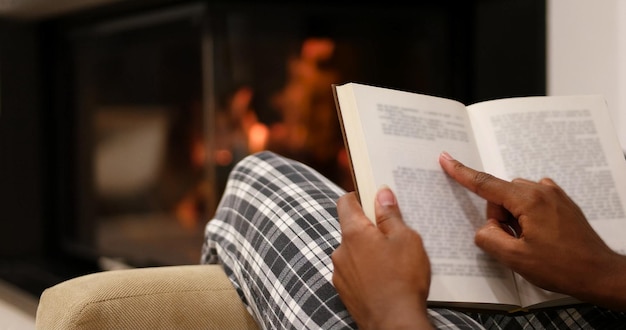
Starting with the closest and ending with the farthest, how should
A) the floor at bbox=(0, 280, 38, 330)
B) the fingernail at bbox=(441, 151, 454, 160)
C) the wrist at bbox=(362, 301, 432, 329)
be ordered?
the wrist at bbox=(362, 301, 432, 329)
the fingernail at bbox=(441, 151, 454, 160)
the floor at bbox=(0, 280, 38, 330)

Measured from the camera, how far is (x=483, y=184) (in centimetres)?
79

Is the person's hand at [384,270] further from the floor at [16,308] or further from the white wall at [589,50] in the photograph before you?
the floor at [16,308]

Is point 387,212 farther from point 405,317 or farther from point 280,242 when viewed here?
point 280,242

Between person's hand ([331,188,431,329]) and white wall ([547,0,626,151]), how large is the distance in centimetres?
91

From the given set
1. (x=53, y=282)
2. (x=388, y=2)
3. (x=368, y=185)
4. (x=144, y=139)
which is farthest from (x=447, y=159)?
(x=53, y=282)

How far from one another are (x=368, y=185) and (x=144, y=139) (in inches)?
74.9

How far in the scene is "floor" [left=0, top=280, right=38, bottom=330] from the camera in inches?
83.7

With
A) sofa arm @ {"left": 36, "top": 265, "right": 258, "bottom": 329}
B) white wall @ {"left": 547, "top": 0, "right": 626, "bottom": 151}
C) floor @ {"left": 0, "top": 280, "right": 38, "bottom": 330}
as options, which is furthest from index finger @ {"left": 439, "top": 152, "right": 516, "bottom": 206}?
floor @ {"left": 0, "top": 280, "right": 38, "bottom": 330}

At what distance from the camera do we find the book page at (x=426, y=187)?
0.77 metres

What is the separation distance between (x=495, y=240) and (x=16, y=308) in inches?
74.0

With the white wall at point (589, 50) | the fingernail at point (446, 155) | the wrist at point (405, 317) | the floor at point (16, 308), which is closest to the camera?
the wrist at point (405, 317)

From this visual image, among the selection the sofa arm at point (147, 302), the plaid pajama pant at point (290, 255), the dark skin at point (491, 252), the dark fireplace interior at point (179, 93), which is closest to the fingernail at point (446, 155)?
the dark skin at point (491, 252)

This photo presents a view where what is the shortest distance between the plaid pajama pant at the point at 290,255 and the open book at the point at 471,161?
0.16 ft

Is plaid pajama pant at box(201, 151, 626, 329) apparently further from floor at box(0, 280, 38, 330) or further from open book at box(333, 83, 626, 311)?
floor at box(0, 280, 38, 330)
